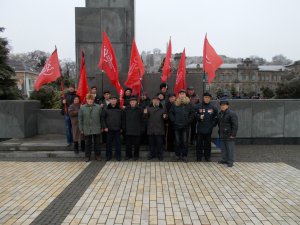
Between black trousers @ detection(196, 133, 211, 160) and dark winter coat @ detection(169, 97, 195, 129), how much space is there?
530 millimetres

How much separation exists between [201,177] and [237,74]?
9498 centimetres

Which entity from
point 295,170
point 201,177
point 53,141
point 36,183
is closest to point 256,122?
point 295,170

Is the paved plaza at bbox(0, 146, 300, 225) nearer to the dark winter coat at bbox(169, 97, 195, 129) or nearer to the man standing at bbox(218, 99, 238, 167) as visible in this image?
Answer: the man standing at bbox(218, 99, 238, 167)

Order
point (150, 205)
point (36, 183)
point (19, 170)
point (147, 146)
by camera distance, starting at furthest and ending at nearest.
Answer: point (147, 146), point (19, 170), point (36, 183), point (150, 205)

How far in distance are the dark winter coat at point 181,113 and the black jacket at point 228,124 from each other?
0.81m

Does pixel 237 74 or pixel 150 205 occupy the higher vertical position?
pixel 237 74

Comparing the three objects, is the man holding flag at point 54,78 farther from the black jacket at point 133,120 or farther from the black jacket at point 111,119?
the black jacket at point 133,120

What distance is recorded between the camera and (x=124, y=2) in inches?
473

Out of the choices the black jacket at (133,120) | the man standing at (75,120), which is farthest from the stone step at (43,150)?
the black jacket at (133,120)

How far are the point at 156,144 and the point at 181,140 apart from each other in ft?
2.33

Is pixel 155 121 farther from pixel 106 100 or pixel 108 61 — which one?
pixel 108 61

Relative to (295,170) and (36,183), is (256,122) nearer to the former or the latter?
(295,170)

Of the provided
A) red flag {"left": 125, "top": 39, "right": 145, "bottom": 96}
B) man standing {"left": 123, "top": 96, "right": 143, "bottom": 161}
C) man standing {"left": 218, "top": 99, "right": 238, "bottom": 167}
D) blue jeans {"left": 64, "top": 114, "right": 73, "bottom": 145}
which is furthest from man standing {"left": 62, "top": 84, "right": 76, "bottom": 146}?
man standing {"left": 218, "top": 99, "right": 238, "bottom": 167}

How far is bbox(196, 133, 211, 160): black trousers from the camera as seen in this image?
29.5ft
